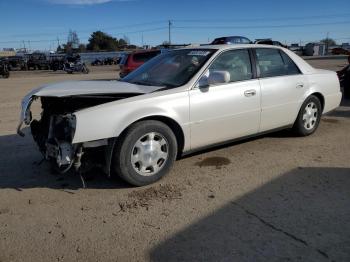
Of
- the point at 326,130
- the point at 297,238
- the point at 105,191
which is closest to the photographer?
the point at 297,238

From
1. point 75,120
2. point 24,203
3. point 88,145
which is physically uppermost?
point 75,120

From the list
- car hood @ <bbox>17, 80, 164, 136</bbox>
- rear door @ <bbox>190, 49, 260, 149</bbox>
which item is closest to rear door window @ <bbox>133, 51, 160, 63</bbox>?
rear door @ <bbox>190, 49, 260, 149</bbox>

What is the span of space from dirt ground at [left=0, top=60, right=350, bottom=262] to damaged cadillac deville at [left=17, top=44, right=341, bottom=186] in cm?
34

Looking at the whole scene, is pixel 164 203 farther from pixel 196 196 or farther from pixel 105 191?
pixel 105 191

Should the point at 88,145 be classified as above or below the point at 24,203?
above

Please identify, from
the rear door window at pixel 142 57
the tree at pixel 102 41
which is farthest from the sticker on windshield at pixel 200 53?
the tree at pixel 102 41

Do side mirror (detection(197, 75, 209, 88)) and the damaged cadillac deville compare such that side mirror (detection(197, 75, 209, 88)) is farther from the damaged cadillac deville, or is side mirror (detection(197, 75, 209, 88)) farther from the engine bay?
the engine bay

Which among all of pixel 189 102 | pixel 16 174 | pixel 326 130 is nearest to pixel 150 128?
pixel 189 102

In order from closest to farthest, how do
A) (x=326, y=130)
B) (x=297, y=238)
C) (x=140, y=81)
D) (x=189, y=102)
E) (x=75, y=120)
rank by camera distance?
(x=297, y=238), (x=75, y=120), (x=189, y=102), (x=140, y=81), (x=326, y=130)

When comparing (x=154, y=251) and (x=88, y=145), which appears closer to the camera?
(x=154, y=251)

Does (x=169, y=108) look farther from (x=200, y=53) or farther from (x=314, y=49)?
(x=314, y=49)

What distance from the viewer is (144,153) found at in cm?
447

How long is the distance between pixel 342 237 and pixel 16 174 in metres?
3.86

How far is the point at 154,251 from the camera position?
125 inches
